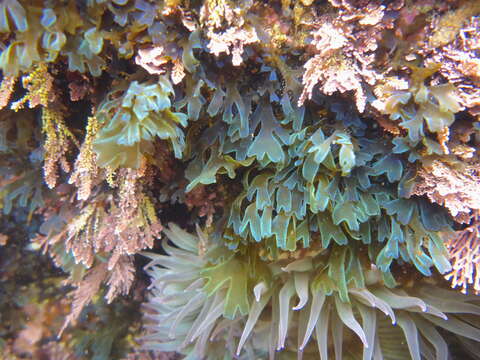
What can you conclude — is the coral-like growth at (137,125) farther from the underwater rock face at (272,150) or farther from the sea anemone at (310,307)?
the sea anemone at (310,307)

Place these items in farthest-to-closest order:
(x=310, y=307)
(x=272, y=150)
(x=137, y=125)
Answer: (x=310, y=307)
(x=272, y=150)
(x=137, y=125)

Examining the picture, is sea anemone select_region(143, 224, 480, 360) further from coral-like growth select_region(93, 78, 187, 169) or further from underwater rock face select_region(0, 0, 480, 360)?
coral-like growth select_region(93, 78, 187, 169)

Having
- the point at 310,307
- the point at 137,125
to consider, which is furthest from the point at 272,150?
the point at 310,307

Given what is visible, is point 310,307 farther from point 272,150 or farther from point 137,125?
point 137,125

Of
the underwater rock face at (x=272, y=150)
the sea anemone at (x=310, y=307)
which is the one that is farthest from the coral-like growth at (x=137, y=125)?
the sea anemone at (x=310, y=307)

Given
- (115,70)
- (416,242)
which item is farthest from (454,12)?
(115,70)

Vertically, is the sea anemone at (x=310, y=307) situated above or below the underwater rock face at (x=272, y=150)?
below

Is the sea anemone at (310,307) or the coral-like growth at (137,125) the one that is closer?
the coral-like growth at (137,125)

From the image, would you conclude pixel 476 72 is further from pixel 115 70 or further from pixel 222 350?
pixel 222 350

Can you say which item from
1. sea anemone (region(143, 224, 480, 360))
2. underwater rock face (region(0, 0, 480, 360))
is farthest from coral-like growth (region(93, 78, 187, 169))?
sea anemone (region(143, 224, 480, 360))
